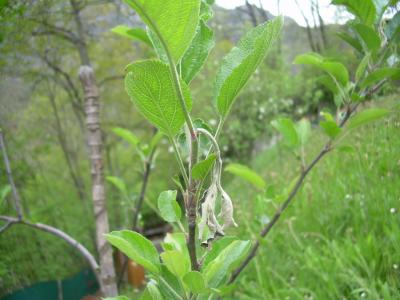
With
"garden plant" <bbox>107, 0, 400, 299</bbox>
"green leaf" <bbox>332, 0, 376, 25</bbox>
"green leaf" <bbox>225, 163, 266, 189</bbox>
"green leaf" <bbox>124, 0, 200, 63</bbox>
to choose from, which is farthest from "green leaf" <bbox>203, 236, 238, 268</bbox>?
"green leaf" <bbox>332, 0, 376, 25</bbox>

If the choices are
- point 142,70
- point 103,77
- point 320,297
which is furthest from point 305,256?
point 103,77

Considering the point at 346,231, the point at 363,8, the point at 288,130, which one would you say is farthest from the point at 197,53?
the point at 346,231

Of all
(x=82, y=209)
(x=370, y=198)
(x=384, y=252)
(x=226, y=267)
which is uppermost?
(x=226, y=267)

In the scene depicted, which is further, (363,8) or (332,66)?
(332,66)

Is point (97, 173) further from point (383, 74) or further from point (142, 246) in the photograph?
point (383, 74)

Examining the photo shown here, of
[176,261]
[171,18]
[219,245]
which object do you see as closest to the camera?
[171,18]

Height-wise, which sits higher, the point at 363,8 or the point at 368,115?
the point at 363,8

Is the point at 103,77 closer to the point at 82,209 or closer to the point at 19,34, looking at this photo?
the point at 82,209
